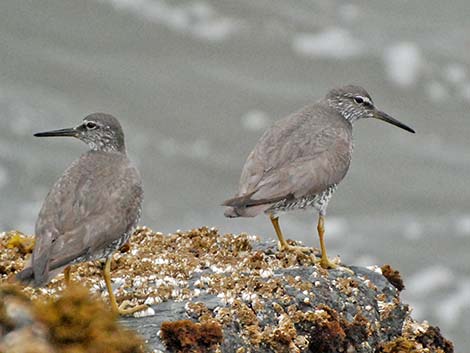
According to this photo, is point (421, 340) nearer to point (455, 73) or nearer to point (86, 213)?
point (86, 213)

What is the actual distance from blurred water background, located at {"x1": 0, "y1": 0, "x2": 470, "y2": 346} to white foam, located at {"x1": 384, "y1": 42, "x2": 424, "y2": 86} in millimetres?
44

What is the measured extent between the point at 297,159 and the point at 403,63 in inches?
642

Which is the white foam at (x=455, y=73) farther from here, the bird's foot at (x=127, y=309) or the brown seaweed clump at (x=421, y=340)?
the bird's foot at (x=127, y=309)

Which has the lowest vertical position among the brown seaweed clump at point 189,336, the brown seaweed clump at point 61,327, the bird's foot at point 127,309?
the brown seaweed clump at point 61,327

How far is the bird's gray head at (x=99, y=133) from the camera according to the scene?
907 cm

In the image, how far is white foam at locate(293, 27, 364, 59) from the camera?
25516 mm

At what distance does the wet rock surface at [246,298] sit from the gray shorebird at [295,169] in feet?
1.30

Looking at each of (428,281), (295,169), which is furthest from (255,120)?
(295,169)

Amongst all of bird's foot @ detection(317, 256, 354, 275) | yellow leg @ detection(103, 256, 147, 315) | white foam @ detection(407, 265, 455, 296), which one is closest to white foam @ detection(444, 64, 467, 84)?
white foam @ detection(407, 265, 455, 296)

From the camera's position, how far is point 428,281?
Answer: 735 inches

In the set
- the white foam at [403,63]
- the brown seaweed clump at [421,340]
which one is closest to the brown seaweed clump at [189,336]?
the brown seaweed clump at [421,340]

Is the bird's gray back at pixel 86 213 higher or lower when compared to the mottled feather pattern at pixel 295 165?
lower

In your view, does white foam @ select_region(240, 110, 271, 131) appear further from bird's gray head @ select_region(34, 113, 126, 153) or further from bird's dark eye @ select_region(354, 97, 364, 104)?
bird's gray head @ select_region(34, 113, 126, 153)

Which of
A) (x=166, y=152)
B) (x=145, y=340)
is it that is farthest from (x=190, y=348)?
(x=166, y=152)
